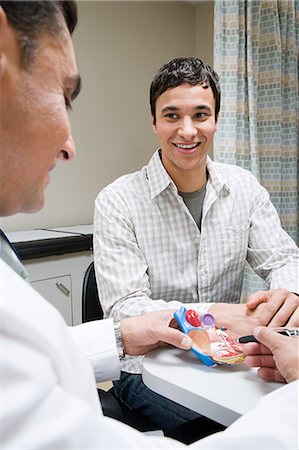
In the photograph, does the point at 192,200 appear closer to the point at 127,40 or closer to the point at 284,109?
the point at 284,109

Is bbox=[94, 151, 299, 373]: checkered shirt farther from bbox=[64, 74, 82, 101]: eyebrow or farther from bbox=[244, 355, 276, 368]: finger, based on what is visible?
bbox=[64, 74, 82, 101]: eyebrow

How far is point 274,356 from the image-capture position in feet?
2.72

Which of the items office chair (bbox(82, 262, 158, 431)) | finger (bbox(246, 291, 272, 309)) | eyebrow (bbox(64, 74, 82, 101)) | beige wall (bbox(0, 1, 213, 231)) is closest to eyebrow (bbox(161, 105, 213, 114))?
office chair (bbox(82, 262, 158, 431))

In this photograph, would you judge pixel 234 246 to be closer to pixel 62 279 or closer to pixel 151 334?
pixel 151 334

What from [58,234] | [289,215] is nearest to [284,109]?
[289,215]

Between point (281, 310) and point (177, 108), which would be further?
point (177, 108)

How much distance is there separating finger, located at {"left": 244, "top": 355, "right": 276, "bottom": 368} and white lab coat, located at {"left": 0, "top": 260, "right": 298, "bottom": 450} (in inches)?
11.2

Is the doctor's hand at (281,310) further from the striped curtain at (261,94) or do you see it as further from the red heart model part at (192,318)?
the striped curtain at (261,94)

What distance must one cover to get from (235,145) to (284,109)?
0.72 m

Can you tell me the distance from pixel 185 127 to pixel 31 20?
1.11 meters

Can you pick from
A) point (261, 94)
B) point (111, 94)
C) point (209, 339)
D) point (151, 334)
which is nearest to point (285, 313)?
point (209, 339)

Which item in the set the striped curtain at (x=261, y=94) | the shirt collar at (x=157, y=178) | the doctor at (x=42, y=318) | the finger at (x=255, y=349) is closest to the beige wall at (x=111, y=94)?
the striped curtain at (x=261, y=94)

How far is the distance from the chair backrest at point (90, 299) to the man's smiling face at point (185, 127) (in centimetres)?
46

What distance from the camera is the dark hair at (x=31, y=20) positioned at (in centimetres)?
51
